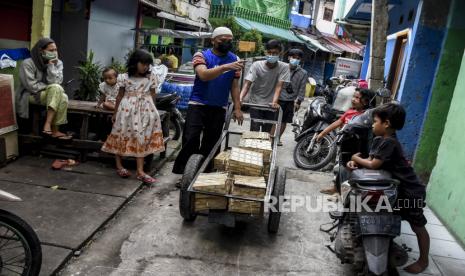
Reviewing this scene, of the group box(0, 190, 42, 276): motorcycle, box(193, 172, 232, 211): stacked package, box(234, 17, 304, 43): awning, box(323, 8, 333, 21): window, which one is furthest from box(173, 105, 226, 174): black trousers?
box(323, 8, 333, 21): window

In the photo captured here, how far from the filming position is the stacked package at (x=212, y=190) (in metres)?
3.44

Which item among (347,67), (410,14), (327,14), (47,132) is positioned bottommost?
(47,132)

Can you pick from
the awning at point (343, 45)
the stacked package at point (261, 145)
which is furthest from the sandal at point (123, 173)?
the awning at point (343, 45)

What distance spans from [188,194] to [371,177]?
1.58 meters

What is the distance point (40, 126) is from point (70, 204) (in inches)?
74.1

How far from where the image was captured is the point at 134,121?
4.88m

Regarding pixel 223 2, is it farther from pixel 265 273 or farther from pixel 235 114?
pixel 265 273

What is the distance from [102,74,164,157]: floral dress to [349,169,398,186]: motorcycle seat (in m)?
2.76

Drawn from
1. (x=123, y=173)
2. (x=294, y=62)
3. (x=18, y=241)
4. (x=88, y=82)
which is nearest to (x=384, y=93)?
(x=294, y=62)

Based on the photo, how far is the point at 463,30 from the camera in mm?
5816

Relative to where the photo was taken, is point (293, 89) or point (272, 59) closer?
point (272, 59)

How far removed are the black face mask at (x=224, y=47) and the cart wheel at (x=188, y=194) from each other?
1.26 m

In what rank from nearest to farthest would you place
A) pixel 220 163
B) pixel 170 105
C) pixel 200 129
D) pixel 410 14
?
pixel 220 163 < pixel 200 129 < pixel 170 105 < pixel 410 14

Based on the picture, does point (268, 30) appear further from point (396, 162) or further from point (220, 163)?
point (396, 162)
